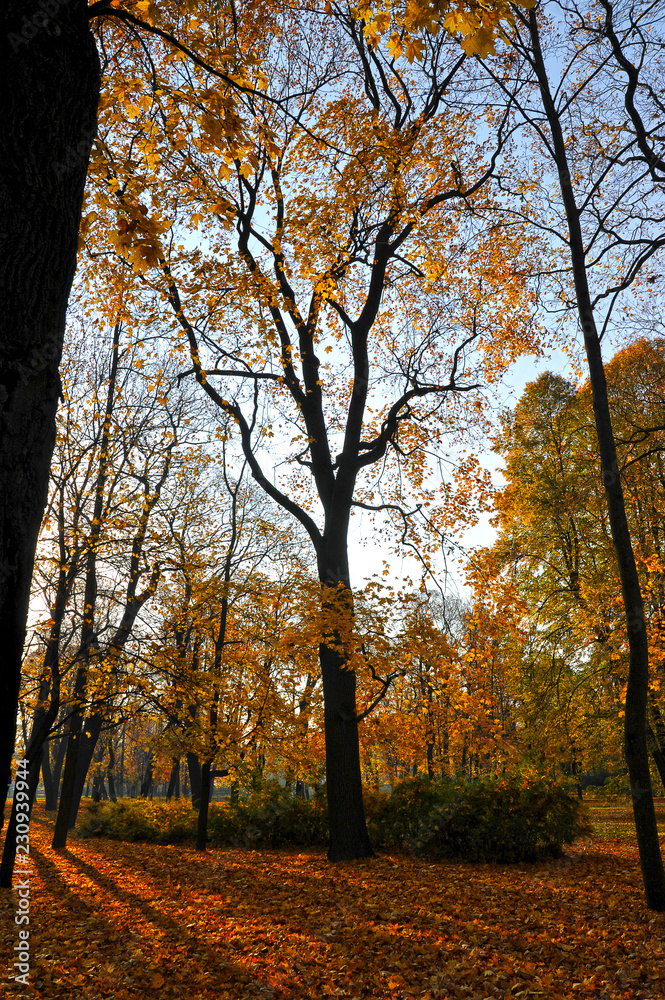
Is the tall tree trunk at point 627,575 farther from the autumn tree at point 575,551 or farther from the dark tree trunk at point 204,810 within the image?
the dark tree trunk at point 204,810

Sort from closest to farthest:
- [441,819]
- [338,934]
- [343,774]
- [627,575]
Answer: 1. [338,934]
2. [627,575]
3. [343,774]
4. [441,819]

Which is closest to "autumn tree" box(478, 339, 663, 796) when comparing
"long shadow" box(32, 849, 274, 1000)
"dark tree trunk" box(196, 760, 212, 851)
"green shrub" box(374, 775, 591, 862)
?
"green shrub" box(374, 775, 591, 862)

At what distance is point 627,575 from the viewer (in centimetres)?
658

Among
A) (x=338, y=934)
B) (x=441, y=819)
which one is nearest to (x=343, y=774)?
(x=441, y=819)

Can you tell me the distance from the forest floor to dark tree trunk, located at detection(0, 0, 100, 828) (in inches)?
150

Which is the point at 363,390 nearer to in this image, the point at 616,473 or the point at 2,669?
the point at 616,473

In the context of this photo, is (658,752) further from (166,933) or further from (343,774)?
(166,933)

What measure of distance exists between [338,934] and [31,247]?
236 inches

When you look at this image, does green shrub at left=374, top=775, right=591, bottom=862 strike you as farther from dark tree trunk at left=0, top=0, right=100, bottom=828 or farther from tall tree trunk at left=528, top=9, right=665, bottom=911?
dark tree trunk at left=0, top=0, right=100, bottom=828

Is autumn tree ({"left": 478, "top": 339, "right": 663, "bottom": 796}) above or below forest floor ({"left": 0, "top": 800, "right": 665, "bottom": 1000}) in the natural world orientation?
above

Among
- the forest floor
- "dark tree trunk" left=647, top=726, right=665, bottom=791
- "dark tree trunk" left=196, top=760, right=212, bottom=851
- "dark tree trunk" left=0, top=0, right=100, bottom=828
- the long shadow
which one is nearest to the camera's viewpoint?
"dark tree trunk" left=0, top=0, right=100, bottom=828

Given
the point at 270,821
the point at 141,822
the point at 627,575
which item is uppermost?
the point at 627,575

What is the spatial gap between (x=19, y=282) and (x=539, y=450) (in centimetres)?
1722

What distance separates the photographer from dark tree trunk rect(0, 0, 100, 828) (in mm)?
1727
